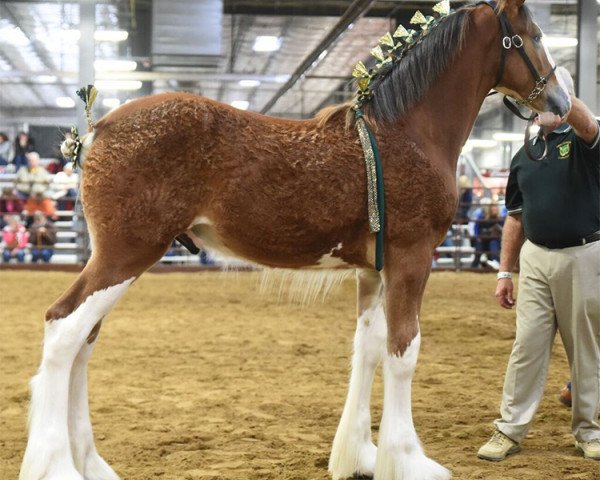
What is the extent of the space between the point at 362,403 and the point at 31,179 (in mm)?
13252

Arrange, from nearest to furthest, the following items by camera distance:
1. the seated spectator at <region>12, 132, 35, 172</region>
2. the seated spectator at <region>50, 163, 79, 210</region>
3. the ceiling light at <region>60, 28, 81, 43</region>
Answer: the seated spectator at <region>50, 163, 79, 210</region>
the seated spectator at <region>12, 132, 35, 172</region>
the ceiling light at <region>60, 28, 81, 43</region>

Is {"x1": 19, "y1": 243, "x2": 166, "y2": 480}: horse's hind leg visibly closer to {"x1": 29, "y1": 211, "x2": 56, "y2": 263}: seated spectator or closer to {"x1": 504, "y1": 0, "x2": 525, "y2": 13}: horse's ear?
{"x1": 504, "y1": 0, "x2": 525, "y2": 13}: horse's ear

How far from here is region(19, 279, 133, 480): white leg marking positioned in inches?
122

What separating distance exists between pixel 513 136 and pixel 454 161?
25125 mm

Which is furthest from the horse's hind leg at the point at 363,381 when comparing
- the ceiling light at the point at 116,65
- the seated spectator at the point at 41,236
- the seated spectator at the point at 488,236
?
the ceiling light at the point at 116,65

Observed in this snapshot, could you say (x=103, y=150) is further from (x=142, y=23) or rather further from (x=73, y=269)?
(x=142, y=23)

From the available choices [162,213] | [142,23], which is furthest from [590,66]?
[162,213]

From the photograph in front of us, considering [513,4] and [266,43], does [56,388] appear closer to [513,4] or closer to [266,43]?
[513,4]

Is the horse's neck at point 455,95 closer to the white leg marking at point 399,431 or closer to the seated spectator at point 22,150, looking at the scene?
the white leg marking at point 399,431

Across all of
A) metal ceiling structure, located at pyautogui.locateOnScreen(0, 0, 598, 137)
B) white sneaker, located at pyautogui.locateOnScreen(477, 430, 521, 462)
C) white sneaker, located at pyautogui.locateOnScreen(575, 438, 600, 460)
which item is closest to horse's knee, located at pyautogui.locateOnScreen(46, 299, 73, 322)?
white sneaker, located at pyautogui.locateOnScreen(477, 430, 521, 462)

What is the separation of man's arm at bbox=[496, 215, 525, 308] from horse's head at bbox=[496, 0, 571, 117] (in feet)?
2.96

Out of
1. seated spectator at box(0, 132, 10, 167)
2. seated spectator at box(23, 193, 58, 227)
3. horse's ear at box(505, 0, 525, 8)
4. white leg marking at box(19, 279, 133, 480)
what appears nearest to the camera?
white leg marking at box(19, 279, 133, 480)

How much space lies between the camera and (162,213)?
3.18 m

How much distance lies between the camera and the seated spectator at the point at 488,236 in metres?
15.6
